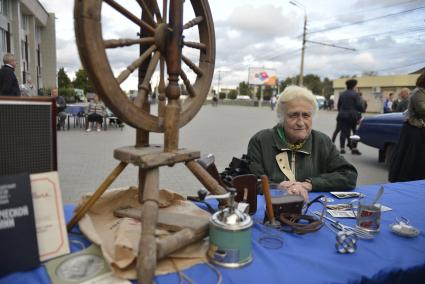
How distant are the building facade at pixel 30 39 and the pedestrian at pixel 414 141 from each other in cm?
1892

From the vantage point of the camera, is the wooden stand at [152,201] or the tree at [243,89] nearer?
the wooden stand at [152,201]

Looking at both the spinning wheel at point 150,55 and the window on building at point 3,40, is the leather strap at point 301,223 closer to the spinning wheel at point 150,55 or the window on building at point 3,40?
the spinning wheel at point 150,55

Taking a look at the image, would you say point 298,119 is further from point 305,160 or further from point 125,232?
point 125,232

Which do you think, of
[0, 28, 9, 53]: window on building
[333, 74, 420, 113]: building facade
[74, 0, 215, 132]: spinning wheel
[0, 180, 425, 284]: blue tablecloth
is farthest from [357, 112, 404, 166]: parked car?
[333, 74, 420, 113]: building facade

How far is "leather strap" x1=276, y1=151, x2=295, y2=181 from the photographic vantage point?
224cm

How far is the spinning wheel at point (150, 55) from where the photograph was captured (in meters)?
1.08

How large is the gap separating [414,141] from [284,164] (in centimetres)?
240

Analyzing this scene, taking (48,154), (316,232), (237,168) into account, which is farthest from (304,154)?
(48,154)

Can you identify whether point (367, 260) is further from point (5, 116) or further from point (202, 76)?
point (5, 116)

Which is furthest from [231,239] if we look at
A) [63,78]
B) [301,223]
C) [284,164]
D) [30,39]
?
[63,78]

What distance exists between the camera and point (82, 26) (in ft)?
3.46

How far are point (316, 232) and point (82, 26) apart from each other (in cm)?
121

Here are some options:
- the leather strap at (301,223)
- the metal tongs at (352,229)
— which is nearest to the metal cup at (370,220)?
the metal tongs at (352,229)

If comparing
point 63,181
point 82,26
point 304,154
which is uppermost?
point 82,26
